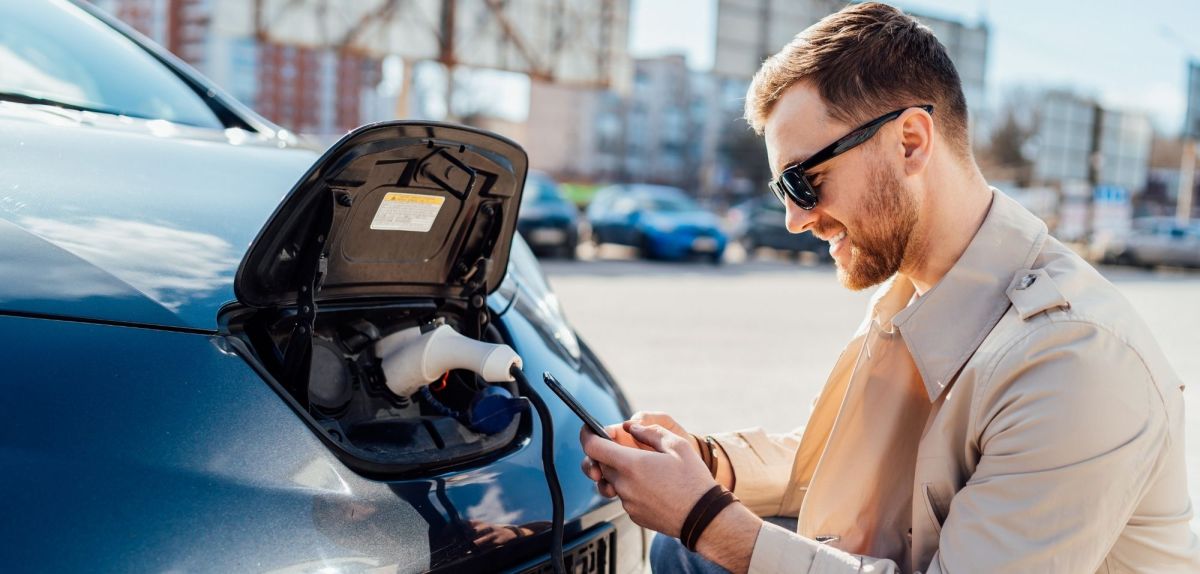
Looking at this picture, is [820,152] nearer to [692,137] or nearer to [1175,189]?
[692,137]

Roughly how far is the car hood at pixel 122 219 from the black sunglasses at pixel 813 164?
0.90 metres

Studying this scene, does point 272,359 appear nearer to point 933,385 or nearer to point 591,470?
point 591,470

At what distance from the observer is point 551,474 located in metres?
1.59

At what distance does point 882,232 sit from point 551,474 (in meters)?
0.67

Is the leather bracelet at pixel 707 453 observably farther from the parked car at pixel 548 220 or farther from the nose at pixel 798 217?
the parked car at pixel 548 220

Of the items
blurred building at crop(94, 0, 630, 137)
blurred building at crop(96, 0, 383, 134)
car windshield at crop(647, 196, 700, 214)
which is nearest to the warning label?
blurred building at crop(94, 0, 630, 137)

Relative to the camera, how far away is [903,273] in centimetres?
169

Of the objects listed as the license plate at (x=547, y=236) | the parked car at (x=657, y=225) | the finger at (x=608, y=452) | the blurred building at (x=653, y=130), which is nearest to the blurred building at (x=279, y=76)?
the blurred building at (x=653, y=130)

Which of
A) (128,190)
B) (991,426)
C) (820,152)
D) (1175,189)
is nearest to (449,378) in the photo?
(128,190)

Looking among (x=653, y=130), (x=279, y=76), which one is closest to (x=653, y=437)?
(x=279, y=76)

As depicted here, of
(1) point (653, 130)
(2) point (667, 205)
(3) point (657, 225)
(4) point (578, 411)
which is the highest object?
(1) point (653, 130)

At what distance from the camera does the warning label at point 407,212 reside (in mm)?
1631

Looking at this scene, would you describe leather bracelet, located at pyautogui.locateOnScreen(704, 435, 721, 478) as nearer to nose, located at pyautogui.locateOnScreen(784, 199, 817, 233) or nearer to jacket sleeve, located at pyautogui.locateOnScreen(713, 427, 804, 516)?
jacket sleeve, located at pyautogui.locateOnScreen(713, 427, 804, 516)

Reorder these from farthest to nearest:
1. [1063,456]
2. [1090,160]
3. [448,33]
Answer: [1090,160], [448,33], [1063,456]
